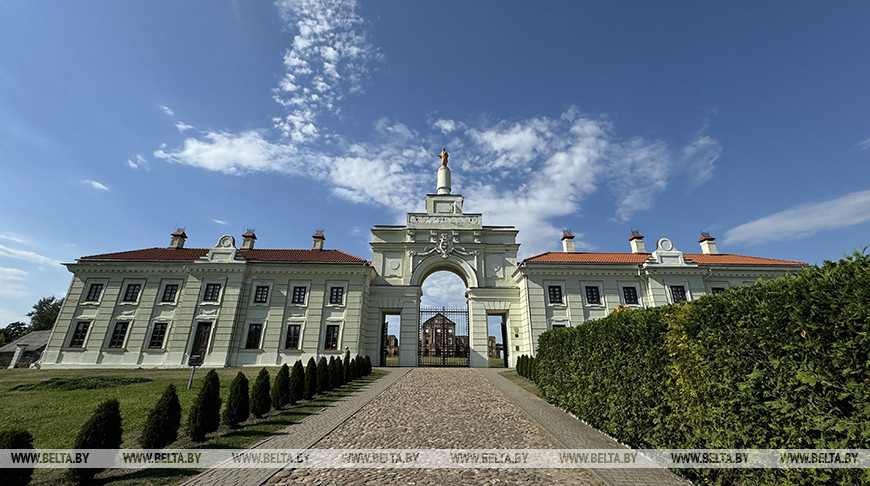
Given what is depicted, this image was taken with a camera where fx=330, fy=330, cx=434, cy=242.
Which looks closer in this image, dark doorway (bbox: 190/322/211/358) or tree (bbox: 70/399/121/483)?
tree (bbox: 70/399/121/483)

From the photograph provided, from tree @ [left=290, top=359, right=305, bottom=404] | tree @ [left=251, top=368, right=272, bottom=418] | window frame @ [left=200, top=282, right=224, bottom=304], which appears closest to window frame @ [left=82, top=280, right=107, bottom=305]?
window frame @ [left=200, top=282, right=224, bottom=304]

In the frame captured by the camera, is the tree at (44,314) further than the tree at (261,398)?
Yes

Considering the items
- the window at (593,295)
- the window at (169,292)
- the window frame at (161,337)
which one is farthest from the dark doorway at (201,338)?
the window at (593,295)

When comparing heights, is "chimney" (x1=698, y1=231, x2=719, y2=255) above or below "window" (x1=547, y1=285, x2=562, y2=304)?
above

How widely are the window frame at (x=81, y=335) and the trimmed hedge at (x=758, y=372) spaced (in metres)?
34.6

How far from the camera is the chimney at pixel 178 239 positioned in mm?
31203

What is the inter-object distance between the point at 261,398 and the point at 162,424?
3124 millimetres

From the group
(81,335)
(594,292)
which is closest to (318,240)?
(81,335)

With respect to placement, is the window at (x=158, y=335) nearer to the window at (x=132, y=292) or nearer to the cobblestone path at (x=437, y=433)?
the window at (x=132, y=292)

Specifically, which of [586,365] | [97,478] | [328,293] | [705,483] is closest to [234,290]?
[328,293]

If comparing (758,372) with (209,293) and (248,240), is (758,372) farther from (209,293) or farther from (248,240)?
(248,240)

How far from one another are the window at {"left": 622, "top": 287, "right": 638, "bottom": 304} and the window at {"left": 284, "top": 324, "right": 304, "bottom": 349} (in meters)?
24.8

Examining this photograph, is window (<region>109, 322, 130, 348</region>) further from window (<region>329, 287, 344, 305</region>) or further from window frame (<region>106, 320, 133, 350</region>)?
window (<region>329, 287, 344, 305</region>)

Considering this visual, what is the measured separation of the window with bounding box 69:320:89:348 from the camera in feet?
79.8
